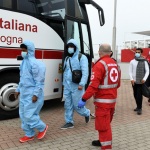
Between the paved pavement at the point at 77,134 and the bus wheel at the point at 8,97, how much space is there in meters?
0.17

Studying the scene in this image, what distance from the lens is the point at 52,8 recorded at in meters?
6.85

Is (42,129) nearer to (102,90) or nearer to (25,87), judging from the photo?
(25,87)

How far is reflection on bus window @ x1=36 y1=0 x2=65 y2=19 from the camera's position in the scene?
259 inches

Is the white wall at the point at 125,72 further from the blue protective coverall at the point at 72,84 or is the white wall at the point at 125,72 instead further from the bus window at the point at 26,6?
the blue protective coverall at the point at 72,84

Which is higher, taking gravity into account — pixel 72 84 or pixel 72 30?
pixel 72 30

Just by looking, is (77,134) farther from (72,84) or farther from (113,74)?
(113,74)

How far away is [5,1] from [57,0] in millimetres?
1558

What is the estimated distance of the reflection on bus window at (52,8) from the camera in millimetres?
6566

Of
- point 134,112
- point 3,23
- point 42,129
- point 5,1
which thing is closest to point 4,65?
point 3,23

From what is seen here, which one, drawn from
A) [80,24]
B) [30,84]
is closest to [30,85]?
[30,84]

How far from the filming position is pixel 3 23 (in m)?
5.81

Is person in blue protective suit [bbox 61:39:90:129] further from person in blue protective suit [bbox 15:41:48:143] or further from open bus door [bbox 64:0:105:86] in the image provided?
open bus door [bbox 64:0:105:86]

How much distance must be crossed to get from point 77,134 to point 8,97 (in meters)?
1.82

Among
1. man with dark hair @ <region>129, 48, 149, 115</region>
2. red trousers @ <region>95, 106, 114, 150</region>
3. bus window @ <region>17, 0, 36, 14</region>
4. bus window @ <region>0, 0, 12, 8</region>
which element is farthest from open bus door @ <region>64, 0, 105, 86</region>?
red trousers @ <region>95, 106, 114, 150</region>
